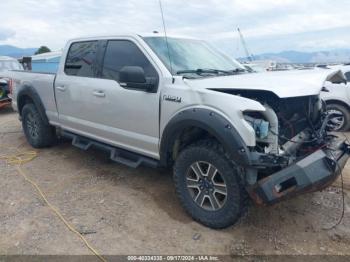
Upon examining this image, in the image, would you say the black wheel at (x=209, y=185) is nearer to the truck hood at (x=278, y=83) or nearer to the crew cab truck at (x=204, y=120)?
the crew cab truck at (x=204, y=120)

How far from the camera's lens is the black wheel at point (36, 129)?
20.3 ft

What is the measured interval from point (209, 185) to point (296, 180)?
84 centimetres

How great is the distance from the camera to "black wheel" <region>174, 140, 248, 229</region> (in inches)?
131

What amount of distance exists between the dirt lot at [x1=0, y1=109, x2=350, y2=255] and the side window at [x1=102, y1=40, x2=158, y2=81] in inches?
57.1

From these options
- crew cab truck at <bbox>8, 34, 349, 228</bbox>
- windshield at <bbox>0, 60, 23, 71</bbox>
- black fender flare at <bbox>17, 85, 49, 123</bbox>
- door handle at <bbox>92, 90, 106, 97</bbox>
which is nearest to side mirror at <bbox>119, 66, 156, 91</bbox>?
crew cab truck at <bbox>8, 34, 349, 228</bbox>

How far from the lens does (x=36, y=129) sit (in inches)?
250

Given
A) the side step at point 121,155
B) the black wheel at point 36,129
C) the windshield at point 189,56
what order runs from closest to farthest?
the windshield at point 189,56, the side step at point 121,155, the black wheel at point 36,129

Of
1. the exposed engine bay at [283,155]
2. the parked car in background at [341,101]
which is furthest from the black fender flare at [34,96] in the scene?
the parked car in background at [341,101]

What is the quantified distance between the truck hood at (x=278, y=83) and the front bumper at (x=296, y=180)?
1.97 feet

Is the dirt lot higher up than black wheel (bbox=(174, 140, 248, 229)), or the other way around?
black wheel (bbox=(174, 140, 248, 229))

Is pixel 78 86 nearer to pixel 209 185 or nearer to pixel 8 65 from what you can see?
pixel 209 185

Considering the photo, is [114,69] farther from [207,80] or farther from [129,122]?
[207,80]

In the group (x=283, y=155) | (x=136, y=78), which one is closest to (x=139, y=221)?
(x=136, y=78)

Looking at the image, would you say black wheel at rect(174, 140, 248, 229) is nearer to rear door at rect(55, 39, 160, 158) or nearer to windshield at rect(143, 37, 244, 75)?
rear door at rect(55, 39, 160, 158)
